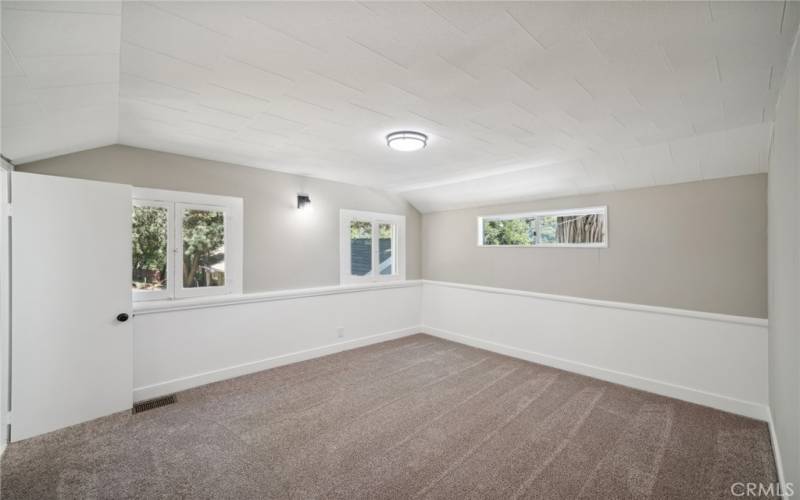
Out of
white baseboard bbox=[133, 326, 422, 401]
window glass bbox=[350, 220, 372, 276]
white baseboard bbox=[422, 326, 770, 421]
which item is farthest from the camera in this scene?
window glass bbox=[350, 220, 372, 276]

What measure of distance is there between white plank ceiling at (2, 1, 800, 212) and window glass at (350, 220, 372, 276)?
183cm

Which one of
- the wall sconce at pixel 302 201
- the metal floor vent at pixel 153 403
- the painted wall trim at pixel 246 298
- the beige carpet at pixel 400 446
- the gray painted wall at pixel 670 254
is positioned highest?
the wall sconce at pixel 302 201

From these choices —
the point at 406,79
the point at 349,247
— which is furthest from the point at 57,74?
the point at 349,247

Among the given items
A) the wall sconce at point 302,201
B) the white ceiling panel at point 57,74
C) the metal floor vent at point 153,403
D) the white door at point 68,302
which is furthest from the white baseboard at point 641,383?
the white ceiling panel at point 57,74

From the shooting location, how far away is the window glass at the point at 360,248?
16.3 feet

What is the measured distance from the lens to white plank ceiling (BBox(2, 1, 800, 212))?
4.39 feet

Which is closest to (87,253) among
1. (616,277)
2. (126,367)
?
(126,367)

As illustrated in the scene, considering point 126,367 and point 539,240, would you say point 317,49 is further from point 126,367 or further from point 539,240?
point 539,240

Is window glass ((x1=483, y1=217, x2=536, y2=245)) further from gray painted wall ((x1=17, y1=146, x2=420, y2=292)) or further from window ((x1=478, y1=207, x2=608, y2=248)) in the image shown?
gray painted wall ((x1=17, y1=146, x2=420, y2=292))

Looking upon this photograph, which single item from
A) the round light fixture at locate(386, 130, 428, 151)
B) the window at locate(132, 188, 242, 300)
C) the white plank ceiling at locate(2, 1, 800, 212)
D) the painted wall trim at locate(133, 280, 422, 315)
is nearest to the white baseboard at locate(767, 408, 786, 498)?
the white plank ceiling at locate(2, 1, 800, 212)

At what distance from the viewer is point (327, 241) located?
4609 mm

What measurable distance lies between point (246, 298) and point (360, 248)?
181 cm

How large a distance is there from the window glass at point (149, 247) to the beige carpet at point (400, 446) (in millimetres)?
1131

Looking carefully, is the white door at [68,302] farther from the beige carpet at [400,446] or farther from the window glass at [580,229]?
the window glass at [580,229]
